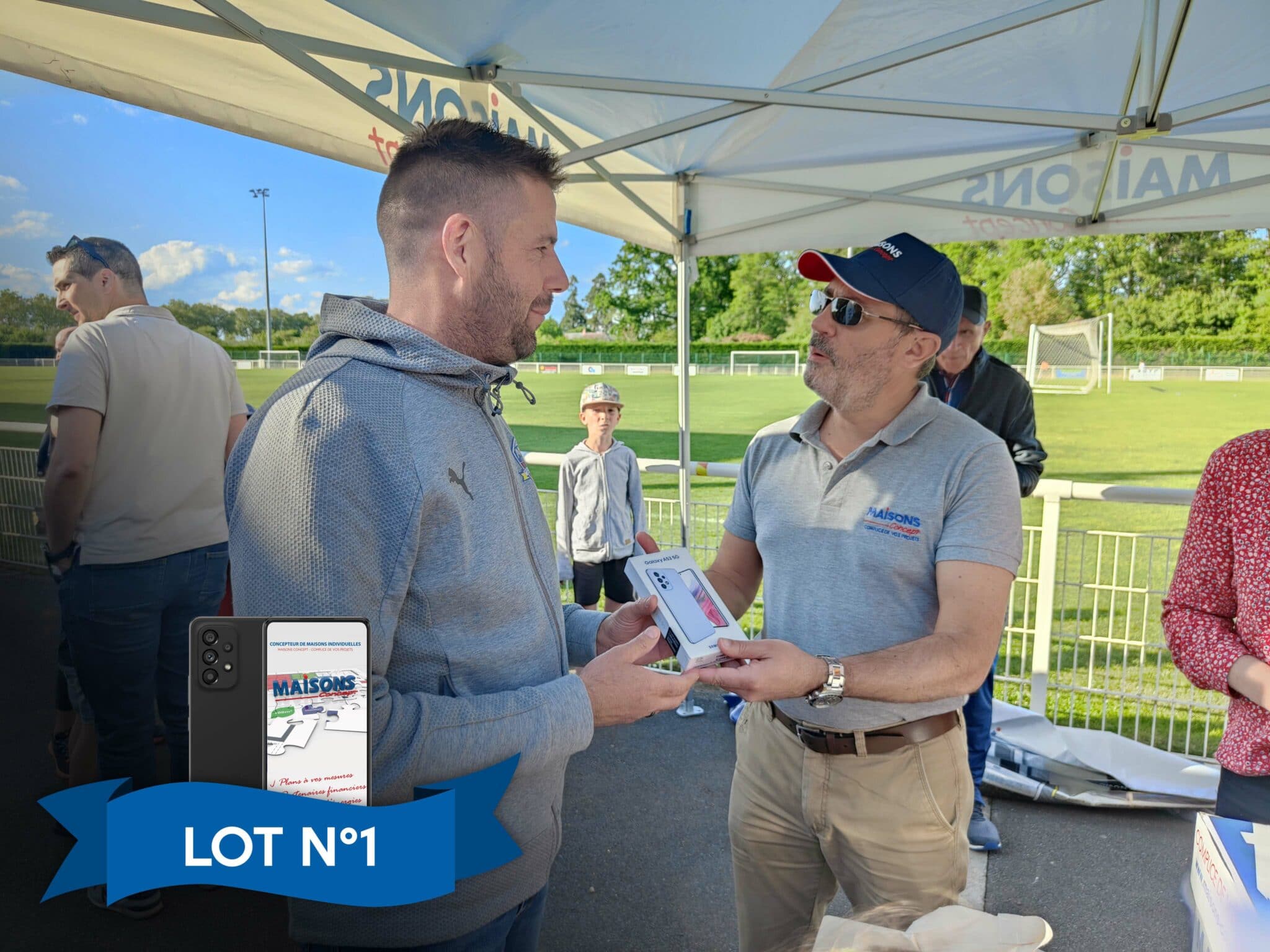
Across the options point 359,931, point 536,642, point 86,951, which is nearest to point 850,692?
point 536,642

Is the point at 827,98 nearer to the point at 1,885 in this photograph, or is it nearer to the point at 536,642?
the point at 536,642

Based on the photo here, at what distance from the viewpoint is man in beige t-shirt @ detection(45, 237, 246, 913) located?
8.12 feet

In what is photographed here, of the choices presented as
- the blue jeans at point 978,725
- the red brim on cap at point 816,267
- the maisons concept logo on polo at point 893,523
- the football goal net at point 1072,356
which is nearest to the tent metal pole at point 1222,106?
the red brim on cap at point 816,267

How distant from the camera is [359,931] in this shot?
3.73 ft

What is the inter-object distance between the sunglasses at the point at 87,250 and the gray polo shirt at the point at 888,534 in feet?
7.80

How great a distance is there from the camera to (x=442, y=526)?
1.08 m

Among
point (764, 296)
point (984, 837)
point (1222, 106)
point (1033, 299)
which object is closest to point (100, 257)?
point (1222, 106)

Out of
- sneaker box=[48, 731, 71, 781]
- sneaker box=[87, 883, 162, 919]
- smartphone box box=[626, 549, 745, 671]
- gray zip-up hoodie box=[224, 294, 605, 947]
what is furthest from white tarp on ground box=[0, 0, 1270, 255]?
sneaker box=[48, 731, 71, 781]

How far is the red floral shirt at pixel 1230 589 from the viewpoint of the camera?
149 cm

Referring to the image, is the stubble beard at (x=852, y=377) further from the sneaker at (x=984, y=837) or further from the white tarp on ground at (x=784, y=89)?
the sneaker at (x=984, y=837)

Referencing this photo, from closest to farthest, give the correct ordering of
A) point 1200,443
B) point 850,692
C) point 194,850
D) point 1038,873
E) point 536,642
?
point 194,850, point 536,642, point 850,692, point 1038,873, point 1200,443

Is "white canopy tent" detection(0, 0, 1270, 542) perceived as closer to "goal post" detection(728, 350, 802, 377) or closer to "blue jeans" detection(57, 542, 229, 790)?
"blue jeans" detection(57, 542, 229, 790)

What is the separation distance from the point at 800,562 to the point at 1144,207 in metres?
3.08

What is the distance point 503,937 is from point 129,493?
2077mm
